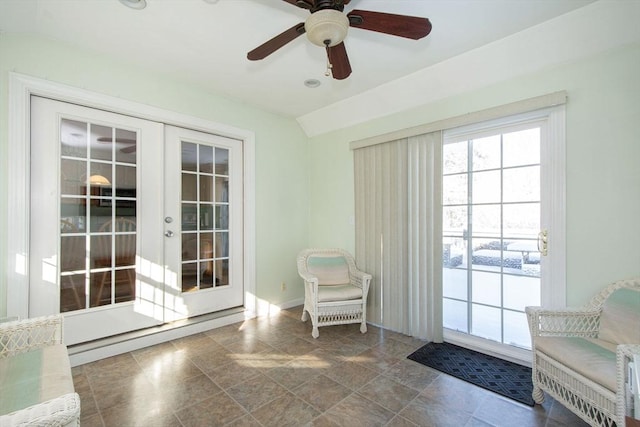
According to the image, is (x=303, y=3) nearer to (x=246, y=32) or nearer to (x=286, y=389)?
(x=246, y=32)

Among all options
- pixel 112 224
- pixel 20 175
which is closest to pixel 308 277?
pixel 112 224

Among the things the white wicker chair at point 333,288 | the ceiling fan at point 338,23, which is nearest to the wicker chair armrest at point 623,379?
the ceiling fan at point 338,23

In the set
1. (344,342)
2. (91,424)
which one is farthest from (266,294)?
(91,424)

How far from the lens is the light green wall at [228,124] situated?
7.03 feet

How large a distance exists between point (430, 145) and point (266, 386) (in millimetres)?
2593

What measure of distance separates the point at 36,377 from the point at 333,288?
7.76ft

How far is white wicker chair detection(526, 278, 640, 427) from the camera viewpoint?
1.38 metres

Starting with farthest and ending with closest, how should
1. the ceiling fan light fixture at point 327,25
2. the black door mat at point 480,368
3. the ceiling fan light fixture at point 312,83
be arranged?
the ceiling fan light fixture at point 312,83
the black door mat at point 480,368
the ceiling fan light fixture at point 327,25

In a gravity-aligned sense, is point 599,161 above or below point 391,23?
below

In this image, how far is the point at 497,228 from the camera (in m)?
2.59

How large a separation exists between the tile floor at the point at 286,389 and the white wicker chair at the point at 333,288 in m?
0.24

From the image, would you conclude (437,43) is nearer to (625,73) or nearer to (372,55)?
(372,55)

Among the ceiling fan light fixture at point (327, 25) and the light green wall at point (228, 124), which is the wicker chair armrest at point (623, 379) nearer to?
the ceiling fan light fixture at point (327, 25)

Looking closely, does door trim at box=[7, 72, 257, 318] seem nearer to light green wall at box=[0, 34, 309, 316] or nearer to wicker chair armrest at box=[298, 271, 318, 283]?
light green wall at box=[0, 34, 309, 316]
